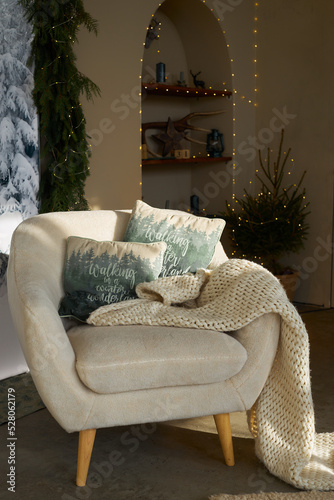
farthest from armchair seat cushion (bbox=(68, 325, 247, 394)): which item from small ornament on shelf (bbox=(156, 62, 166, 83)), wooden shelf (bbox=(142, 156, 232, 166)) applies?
small ornament on shelf (bbox=(156, 62, 166, 83))

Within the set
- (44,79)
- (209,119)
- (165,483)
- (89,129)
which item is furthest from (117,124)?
(165,483)

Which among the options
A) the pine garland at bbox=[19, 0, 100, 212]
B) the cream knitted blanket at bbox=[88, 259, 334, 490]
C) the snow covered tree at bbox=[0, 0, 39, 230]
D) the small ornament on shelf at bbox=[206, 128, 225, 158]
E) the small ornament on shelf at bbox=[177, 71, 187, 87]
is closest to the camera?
the cream knitted blanket at bbox=[88, 259, 334, 490]

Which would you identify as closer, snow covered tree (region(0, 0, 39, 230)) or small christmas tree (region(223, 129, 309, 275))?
snow covered tree (region(0, 0, 39, 230))

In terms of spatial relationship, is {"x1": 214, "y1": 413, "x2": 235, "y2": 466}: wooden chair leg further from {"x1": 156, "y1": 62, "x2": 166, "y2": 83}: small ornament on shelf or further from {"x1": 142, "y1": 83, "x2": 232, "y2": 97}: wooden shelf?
{"x1": 156, "y1": 62, "x2": 166, "y2": 83}: small ornament on shelf

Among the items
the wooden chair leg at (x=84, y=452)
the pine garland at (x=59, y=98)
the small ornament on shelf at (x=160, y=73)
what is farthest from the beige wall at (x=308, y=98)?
the wooden chair leg at (x=84, y=452)

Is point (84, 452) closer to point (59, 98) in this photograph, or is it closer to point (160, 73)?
point (59, 98)

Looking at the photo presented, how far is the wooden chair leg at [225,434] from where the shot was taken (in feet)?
6.75

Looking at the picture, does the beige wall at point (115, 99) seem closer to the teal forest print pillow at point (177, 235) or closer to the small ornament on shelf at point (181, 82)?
the small ornament on shelf at point (181, 82)

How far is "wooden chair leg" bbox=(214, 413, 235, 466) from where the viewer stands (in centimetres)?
206

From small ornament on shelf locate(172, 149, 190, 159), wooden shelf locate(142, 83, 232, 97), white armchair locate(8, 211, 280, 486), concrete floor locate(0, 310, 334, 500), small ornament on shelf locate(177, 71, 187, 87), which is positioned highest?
small ornament on shelf locate(177, 71, 187, 87)

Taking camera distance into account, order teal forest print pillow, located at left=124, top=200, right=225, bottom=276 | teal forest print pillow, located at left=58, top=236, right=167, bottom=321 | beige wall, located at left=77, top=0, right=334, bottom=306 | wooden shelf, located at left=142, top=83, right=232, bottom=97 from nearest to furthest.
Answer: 1. teal forest print pillow, located at left=58, top=236, right=167, bottom=321
2. teal forest print pillow, located at left=124, top=200, right=225, bottom=276
3. beige wall, located at left=77, top=0, right=334, bottom=306
4. wooden shelf, located at left=142, top=83, right=232, bottom=97

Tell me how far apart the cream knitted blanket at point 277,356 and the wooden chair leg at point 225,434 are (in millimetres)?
96

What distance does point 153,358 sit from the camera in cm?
189

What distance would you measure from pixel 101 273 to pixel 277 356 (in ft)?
2.31
